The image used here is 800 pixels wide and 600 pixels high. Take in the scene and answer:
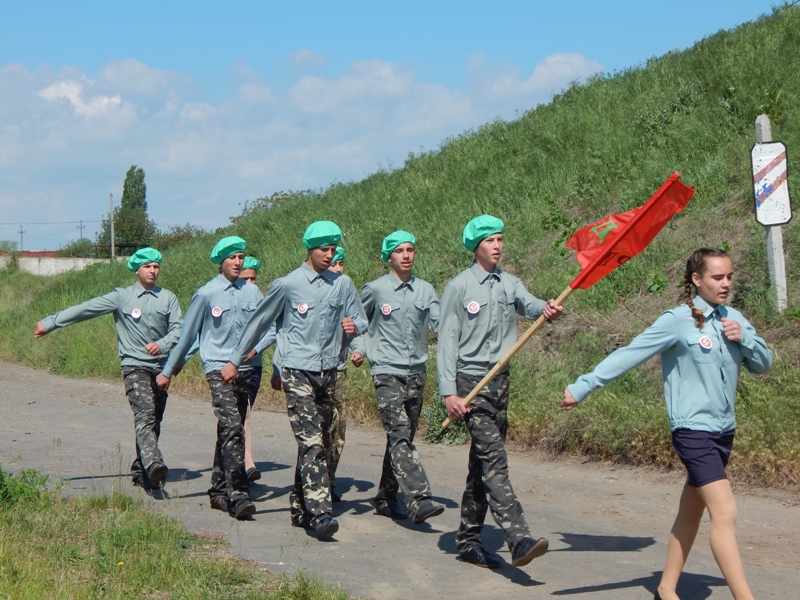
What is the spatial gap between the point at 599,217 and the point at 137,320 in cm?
918

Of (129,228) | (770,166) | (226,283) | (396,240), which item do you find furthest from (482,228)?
(129,228)

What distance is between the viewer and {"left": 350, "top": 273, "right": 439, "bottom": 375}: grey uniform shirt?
800 centimetres

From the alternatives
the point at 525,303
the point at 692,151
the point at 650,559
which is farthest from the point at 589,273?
the point at 692,151

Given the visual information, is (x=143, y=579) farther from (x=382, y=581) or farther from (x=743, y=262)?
(x=743, y=262)

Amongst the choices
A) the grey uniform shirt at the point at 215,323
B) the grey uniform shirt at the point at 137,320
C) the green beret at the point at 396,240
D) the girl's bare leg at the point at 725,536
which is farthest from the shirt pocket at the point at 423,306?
the girl's bare leg at the point at 725,536

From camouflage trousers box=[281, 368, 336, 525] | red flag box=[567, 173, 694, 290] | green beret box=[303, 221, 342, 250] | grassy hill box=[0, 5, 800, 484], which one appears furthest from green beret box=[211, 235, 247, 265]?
grassy hill box=[0, 5, 800, 484]

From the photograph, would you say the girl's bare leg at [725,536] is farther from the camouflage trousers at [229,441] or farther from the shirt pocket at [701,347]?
the camouflage trousers at [229,441]

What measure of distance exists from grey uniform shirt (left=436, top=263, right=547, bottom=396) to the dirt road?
1300mm

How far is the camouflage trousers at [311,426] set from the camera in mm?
7168

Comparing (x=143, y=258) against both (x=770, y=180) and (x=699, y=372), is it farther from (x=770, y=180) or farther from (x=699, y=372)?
(x=770, y=180)

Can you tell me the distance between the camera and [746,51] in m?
19.0

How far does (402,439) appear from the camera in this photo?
7590mm

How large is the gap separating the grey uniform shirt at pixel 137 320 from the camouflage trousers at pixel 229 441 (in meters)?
0.93

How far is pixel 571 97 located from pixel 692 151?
815 centimetres
